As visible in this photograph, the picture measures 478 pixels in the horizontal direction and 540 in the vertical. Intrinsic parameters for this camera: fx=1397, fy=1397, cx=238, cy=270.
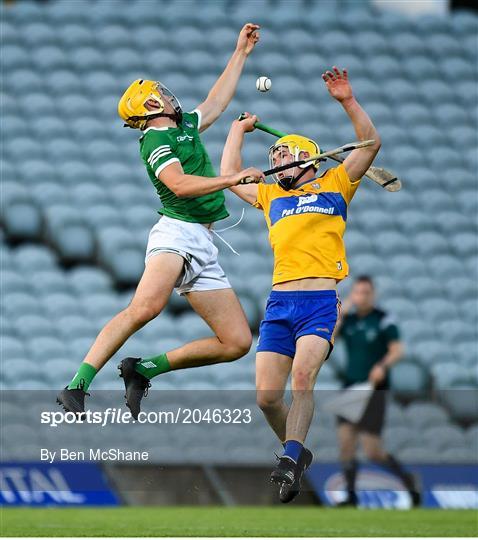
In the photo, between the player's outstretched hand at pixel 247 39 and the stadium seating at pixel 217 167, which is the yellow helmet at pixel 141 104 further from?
the stadium seating at pixel 217 167

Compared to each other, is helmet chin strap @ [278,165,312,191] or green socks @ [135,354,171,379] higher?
helmet chin strap @ [278,165,312,191]

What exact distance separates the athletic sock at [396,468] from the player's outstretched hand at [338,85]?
4154mm

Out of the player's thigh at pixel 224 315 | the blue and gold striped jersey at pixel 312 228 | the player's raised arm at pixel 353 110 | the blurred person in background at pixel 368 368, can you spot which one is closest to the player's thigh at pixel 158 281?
the player's thigh at pixel 224 315

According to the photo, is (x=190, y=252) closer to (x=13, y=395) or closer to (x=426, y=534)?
(x=426, y=534)

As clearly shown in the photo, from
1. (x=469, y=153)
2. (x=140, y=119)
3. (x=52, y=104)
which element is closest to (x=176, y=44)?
(x=52, y=104)

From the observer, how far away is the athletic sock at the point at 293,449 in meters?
7.23

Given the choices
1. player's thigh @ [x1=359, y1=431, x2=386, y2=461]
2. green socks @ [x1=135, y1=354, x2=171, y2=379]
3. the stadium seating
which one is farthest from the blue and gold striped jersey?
the stadium seating

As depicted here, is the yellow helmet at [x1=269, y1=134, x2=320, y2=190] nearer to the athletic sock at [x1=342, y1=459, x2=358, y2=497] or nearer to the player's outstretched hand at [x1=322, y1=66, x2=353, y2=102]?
the player's outstretched hand at [x1=322, y1=66, x2=353, y2=102]

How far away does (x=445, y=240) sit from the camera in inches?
603

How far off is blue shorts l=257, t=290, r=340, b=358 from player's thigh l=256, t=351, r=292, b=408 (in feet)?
0.14

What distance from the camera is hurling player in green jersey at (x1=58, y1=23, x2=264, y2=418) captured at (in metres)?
7.57

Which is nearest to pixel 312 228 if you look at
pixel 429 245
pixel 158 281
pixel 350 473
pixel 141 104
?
pixel 158 281

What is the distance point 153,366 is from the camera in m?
7.89

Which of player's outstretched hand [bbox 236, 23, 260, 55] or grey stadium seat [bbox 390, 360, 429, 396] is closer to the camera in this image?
player's outstretched hand [bbox 236, 23, 260, 55]
